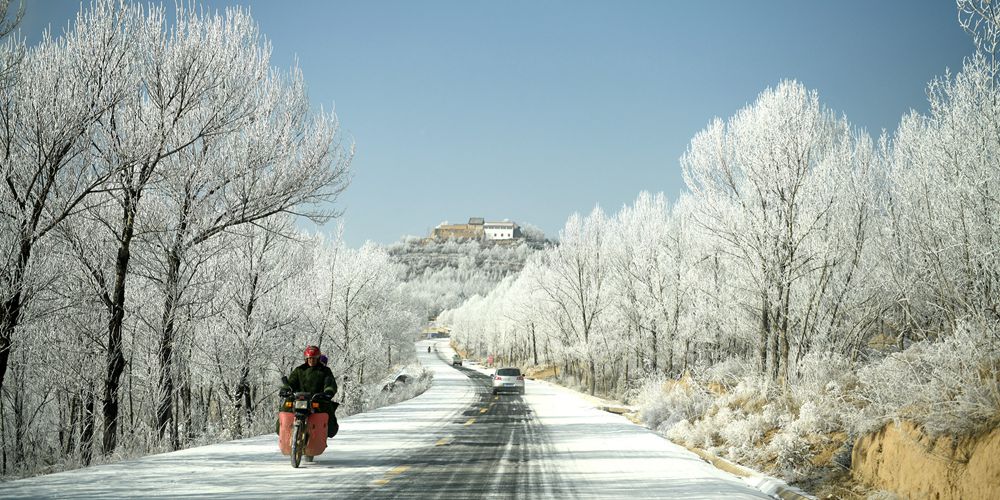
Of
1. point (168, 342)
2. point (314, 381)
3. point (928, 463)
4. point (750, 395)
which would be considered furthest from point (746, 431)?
point (168, 342)

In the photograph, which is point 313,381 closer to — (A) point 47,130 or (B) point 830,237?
(A) point 47,130

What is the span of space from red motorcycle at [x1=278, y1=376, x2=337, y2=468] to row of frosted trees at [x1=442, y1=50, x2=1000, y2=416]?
28.2 feet

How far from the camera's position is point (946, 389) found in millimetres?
6984

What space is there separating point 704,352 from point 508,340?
190 ft

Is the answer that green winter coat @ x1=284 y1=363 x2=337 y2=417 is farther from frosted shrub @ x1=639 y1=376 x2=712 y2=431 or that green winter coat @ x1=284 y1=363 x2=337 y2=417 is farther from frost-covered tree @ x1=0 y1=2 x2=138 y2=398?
frosted shrub @ x1=639 y1=376 x2=712 y2=431

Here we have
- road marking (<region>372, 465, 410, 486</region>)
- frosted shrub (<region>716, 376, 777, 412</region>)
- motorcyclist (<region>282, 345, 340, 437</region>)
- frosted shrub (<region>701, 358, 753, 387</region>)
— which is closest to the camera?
road marking (<region>372, 465, 410, 486</region>)

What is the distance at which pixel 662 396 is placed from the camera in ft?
62.4

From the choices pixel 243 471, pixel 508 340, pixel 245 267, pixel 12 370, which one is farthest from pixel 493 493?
pixel 508 340

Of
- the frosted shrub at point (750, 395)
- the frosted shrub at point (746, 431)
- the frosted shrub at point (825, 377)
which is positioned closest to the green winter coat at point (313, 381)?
the frosted shrub at point (746, 431)

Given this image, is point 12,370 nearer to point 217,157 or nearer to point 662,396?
point 217,157

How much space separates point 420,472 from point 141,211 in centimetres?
1026

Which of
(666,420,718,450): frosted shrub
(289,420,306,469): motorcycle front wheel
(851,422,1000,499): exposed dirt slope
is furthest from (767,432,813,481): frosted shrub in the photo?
(289,420,306,469): motorcycle front wheel

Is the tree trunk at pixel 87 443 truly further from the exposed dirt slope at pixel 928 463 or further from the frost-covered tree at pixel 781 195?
the frost-covered tree at pixel 781 195

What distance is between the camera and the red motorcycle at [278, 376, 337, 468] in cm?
943
